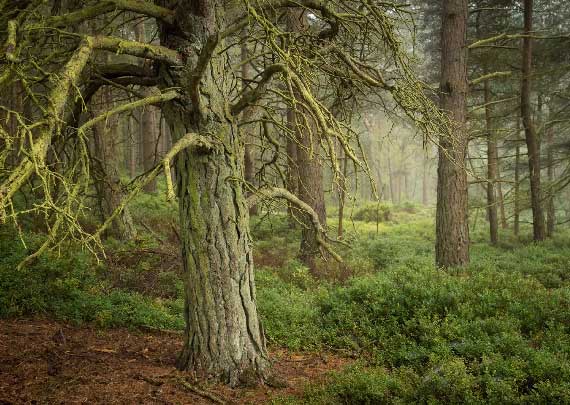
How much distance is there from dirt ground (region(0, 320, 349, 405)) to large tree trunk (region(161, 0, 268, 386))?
0.31 m

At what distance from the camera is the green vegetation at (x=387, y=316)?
15.6 ft

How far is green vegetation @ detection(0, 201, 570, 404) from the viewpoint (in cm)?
476

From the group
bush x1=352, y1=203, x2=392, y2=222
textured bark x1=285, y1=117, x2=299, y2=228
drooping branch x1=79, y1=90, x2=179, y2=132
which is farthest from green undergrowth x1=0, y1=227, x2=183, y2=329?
bush x1=352, y1=203, x2=392, y2=222

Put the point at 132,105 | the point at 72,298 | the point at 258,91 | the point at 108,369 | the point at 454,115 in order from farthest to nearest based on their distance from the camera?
1. the point at 454,115
2. the point at 72,298
3. the point at 108,369
4. the point at 258,91
5. the point at 132,105

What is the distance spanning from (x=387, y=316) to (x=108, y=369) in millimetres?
3945

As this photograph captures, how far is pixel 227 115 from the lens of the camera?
16.4ft

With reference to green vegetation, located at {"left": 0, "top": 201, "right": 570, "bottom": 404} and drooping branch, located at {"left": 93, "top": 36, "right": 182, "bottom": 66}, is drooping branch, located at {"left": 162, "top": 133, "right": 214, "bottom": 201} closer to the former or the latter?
drooping branch, located at {"left": 93, "top": 36, "right": 182, "bottom": 66}

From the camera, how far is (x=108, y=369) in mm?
5312

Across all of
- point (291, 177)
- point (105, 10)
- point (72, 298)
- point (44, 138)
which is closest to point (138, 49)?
point (105, 10)

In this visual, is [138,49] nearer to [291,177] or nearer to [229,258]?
[229,258]

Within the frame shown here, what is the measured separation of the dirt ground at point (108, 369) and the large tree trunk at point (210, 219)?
0.31 meters

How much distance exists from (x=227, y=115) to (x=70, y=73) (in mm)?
1848

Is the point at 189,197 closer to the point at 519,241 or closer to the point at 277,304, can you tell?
the point at 277,304

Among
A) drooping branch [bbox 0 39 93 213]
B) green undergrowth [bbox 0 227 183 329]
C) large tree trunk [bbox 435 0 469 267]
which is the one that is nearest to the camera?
drooping branch [bbox 0 39 93 213]
